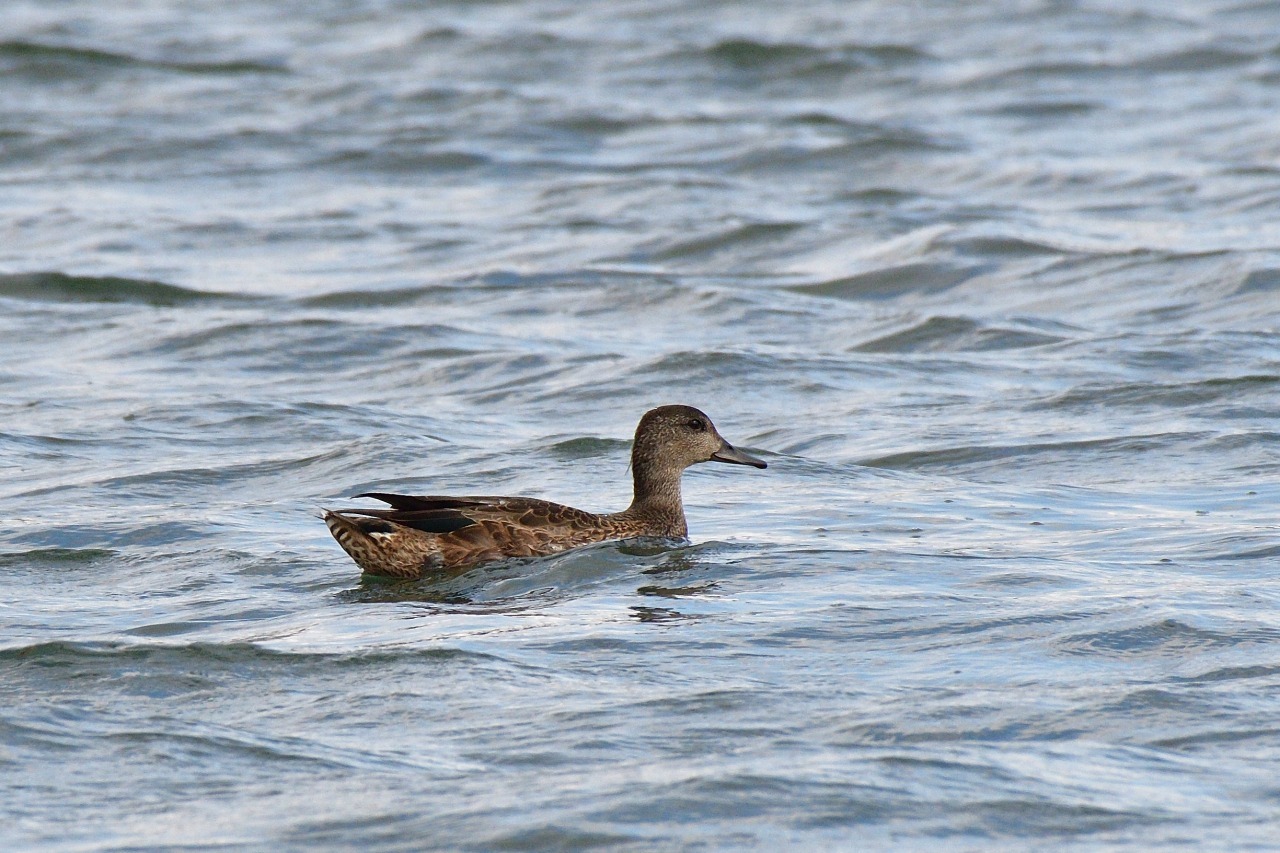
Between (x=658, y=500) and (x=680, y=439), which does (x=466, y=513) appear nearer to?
(x=658, y=500)

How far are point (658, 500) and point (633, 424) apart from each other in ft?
8.91

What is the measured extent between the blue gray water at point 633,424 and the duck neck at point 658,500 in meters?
0.17

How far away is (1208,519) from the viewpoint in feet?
33.3

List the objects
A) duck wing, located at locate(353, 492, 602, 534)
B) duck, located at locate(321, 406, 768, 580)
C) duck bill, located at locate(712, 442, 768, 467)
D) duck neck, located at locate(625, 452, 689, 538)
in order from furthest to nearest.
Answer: duck bill, located at locate(712, 442, 768, 467)
duck neck, located at locate(625, 452, 689, 538)
duck wing, located at locate(353, 492, 602, 534)
duck, located at locate(321, 406, 768, 580)

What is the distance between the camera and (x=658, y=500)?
1021cm

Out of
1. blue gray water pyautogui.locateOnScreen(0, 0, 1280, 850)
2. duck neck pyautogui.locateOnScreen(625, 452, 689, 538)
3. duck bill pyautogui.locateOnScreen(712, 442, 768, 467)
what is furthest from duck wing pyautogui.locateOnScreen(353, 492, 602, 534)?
duck bill pyautogui.locateOnScreen(712, 442, 768, 467)

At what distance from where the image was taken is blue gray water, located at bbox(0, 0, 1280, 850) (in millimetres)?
6625

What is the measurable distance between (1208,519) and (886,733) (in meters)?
3.79

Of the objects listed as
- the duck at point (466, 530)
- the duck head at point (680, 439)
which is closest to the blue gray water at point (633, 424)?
the duck at point (466, 530)

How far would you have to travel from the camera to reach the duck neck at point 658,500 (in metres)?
10.1

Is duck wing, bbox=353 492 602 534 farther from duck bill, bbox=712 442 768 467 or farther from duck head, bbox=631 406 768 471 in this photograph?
duck bill, bbox=712 442 768 467

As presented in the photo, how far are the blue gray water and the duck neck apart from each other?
0.57 ft

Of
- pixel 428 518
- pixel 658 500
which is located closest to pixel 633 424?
pixel 658 500

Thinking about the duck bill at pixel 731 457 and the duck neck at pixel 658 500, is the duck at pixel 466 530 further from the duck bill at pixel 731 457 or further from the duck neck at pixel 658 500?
the duck bill at pixel 731 457
